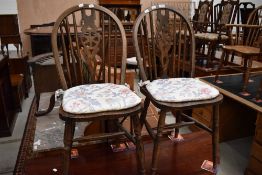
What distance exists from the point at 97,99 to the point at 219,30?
3.05 m

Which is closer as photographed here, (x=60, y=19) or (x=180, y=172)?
(x=60, y=19)

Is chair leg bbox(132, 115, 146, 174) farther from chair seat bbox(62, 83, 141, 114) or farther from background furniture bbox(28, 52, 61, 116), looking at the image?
background furniture bbox(28, 52, 61, 116)

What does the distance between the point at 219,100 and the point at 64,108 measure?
0.78 m

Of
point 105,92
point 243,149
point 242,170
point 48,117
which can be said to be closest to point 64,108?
point 105,92

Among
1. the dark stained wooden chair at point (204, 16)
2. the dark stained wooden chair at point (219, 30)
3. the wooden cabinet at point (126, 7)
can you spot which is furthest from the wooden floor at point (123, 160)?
the wooden cabinet at point (126, 7)

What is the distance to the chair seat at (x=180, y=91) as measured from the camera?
122cm

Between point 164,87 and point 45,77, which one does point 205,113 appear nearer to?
point 164,87

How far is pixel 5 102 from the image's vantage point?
258cm

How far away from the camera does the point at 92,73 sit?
1492 millimetres

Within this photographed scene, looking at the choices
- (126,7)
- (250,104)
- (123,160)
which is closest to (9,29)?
(126,7)

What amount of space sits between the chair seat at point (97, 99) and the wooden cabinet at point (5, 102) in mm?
1416

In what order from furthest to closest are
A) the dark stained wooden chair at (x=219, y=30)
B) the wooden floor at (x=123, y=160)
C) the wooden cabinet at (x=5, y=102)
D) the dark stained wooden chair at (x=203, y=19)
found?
the dark stained wooden chair at (x=203, y=19) < the dark stained wooden chair at (x=219, y=30) < the wooden cabinet at (x=5, y=102) < the wooden floor at (x=123, y=160)

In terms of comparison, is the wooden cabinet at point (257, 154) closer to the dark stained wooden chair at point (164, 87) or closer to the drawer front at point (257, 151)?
the drawer front at point (257, 151)

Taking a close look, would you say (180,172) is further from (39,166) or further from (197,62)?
(197,62)
